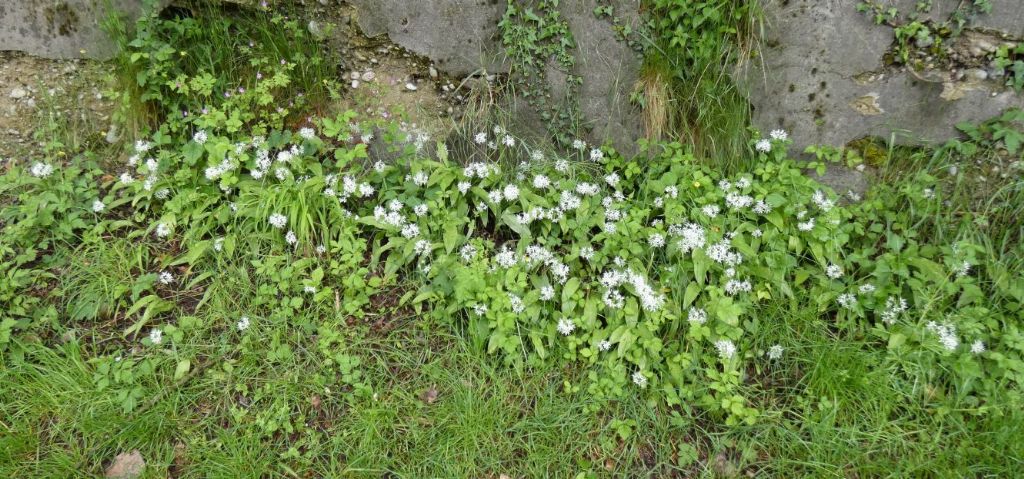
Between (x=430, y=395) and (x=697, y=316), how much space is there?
1.31 meters

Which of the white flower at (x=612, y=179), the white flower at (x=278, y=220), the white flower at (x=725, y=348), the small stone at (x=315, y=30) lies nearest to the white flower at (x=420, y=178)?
the white flower at (x=278, y=220)

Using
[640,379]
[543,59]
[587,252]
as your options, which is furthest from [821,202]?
[543,59]

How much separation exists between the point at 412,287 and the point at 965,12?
3126mm

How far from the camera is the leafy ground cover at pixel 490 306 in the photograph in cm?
255

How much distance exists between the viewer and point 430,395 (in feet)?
9.01

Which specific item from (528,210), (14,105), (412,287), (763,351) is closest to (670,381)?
(763,351)

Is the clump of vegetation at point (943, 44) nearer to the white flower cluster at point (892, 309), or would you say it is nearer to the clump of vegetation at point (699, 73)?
the clump of vegetation at point (699, 73)

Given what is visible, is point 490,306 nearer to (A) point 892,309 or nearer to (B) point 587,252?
(B) point 587,252

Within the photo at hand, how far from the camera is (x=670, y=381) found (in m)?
2.73

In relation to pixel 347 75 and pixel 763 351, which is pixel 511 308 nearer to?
pixel 763 351

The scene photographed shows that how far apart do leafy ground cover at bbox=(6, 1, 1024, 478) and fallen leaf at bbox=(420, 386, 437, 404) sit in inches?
1.0

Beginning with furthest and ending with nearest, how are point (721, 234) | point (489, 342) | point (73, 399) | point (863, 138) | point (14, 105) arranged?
1. point (14, 105)
2. point (863, 138)
3. point (721, 234)
4. point (489, 342)
5. point (73, 399)

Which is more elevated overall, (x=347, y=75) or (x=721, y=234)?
(x=347, y=75)

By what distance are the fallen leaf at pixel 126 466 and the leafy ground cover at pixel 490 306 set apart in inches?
1.2
